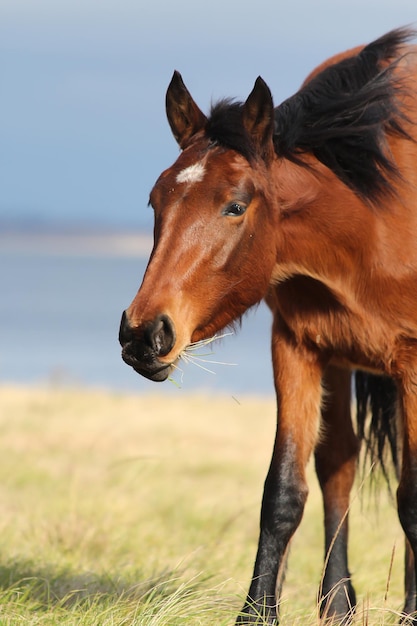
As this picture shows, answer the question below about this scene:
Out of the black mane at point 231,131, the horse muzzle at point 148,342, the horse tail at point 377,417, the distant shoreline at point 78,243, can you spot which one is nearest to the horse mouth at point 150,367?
the horse muzzle at point 148,342

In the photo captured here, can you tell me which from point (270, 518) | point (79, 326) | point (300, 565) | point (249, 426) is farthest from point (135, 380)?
point (270, 518)

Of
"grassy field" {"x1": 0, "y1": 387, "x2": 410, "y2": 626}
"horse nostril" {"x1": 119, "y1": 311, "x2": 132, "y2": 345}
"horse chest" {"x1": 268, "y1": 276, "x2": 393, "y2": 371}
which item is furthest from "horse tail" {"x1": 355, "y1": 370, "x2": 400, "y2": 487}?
"horse nostril" {"x1": 119, "y1": 311, "x2": 132, "y2": 345}

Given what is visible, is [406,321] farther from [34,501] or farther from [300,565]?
[34,501]

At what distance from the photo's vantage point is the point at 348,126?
4.24 m

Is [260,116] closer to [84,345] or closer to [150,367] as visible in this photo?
[150,367]

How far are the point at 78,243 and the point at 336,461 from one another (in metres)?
127

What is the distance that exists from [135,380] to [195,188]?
59.3 feet

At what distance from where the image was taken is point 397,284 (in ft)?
14.0

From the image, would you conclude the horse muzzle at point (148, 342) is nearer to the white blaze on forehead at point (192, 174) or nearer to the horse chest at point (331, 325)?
the white blaze on forehead at point (192, 174)

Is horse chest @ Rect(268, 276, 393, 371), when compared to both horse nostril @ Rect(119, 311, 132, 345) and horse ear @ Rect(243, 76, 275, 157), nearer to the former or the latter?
horse ear @ Rect(243, 76, 275, 157)

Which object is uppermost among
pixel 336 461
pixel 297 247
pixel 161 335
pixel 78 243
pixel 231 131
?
pixel 78 243

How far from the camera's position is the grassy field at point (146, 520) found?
4.31 metres

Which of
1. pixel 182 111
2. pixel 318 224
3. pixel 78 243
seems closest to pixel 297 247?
pixel 318 224

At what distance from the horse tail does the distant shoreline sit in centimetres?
10680
